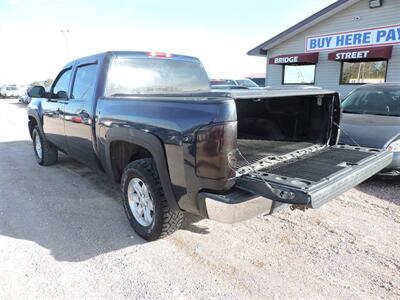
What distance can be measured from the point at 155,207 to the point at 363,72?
1390 centimetres

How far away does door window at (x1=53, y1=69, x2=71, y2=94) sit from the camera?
5051 mm

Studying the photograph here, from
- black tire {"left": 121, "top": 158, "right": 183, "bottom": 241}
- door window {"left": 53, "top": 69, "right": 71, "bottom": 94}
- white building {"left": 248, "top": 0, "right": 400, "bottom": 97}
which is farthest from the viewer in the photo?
white building {"left": 248, "top": 0, "right": 400, "bottom": 97}

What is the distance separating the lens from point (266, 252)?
314cm

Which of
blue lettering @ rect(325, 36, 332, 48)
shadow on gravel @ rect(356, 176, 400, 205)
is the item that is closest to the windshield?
shadow on gravel @ rect(356, 176, 400, 205)

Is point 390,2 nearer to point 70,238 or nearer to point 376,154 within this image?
point 376,154

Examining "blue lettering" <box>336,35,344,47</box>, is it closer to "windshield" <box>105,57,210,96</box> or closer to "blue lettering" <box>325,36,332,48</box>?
"blue lettering" <box>325,36,332,48</box>

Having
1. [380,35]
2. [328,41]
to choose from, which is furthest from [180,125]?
[328,41]

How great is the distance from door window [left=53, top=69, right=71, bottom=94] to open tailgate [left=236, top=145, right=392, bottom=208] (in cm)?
354

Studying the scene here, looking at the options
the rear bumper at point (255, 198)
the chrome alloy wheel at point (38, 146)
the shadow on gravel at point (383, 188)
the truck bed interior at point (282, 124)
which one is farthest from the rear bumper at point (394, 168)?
the chrome alloy wheel at point (38, 146)

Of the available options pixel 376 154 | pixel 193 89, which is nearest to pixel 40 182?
pixel 193 89

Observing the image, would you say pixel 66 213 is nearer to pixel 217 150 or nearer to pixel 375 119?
pixel 217 150

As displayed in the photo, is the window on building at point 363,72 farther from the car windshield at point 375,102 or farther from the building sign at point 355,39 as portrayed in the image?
the car windshield at point 375,102

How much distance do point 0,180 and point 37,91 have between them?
1571 millimetres

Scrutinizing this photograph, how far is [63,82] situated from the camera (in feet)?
17.3
